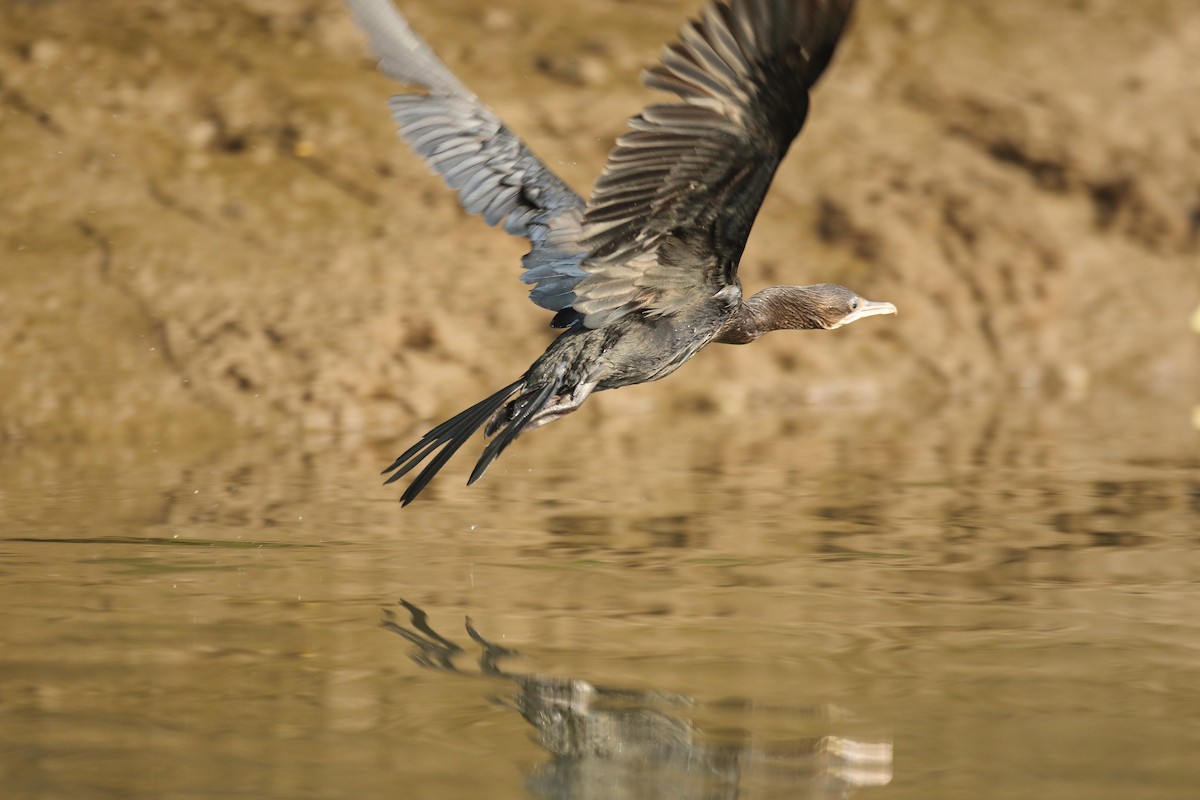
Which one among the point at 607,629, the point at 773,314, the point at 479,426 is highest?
the point at 773,314

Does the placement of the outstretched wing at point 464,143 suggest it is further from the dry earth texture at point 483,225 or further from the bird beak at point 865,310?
the dry earth texture at point 483,225

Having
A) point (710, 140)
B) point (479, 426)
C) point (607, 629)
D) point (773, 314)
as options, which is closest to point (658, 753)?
point (607, 629)

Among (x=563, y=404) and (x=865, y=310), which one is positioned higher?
(x=865, y=310)

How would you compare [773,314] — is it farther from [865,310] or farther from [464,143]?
[464,143]

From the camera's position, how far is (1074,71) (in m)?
11.0

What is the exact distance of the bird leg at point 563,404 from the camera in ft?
18.0

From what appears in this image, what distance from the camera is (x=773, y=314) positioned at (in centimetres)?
612

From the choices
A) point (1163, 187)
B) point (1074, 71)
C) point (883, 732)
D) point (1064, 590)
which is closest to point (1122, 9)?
point (1074, 71)

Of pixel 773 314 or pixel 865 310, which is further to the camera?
pixel 865 310

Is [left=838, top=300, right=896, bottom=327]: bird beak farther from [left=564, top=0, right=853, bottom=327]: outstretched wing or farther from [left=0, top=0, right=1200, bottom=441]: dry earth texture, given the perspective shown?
[left=0, top=0, right=1200, bottom=441]: dry earth texture

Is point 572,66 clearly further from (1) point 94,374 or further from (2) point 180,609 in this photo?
(2) point 180,609

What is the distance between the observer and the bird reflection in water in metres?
3.09

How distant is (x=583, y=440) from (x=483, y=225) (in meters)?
2.01

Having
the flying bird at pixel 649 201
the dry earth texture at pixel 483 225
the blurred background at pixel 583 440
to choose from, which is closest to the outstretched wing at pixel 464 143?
the flying bird at pixel 649 201
